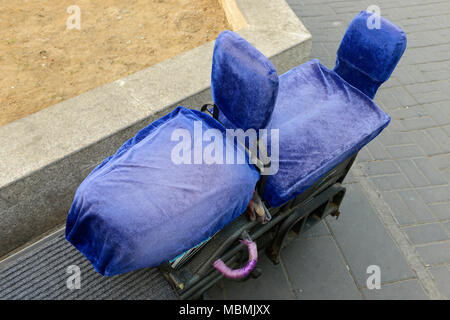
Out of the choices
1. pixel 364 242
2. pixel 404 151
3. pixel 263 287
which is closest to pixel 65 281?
pixel 263 287

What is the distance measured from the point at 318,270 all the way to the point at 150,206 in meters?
1.68

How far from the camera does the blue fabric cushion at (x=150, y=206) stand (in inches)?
62.6

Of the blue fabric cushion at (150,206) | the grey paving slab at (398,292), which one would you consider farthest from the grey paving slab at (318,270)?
the blue fabric cushion at (150,206)

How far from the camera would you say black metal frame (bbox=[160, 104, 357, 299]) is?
6.49 feet

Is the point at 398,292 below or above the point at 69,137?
below

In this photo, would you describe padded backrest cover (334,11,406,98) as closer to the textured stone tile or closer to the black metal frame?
the black metal frame

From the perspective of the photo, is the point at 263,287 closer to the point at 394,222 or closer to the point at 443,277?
the point at 394,222

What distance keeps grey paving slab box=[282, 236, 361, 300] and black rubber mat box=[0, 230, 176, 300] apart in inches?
41.7

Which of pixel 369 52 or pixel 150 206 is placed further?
pixel 369 52

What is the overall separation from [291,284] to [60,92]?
9.16 ft

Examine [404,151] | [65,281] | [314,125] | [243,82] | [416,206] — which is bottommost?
[416,206]

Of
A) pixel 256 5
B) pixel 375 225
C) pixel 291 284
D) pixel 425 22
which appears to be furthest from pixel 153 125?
pixel 425 22

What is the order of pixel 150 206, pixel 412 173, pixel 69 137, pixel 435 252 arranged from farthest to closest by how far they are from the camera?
pixel 412 173 → pixel 435 252 → pixel 69 137 → pixel 150 206

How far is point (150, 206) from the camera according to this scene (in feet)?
5.36
